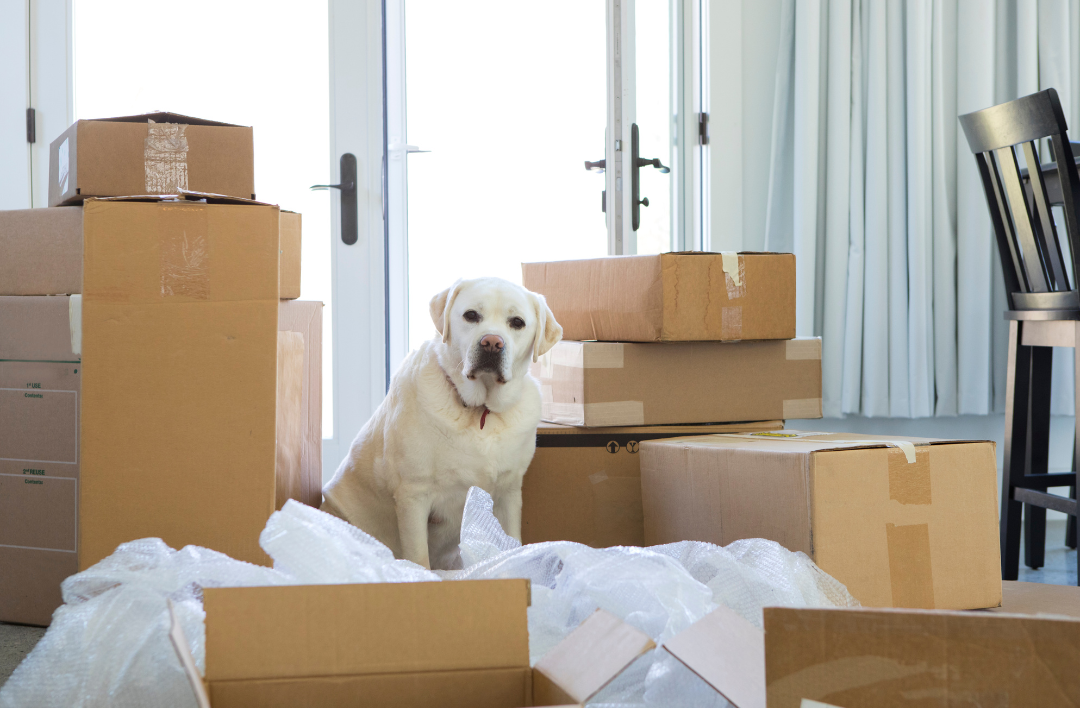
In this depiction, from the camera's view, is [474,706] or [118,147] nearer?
[474,706]

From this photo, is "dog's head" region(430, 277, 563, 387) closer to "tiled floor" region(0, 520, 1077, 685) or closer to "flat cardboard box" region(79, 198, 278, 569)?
"flat cardboard box" region(79, 198, 278, 569)

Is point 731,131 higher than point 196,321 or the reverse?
Result: higher

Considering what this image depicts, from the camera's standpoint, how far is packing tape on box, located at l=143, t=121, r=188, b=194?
150 cm

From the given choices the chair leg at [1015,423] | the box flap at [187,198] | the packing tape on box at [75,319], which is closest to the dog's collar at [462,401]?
the box flap at [187,198]

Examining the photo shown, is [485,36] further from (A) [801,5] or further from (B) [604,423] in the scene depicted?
(B) [604,423]

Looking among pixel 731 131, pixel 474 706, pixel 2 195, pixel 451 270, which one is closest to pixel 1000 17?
pixel 731 131

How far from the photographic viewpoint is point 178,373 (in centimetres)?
122

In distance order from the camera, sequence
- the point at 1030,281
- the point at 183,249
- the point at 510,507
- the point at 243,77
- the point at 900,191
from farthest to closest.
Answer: the point at 900,191 < the point at 243,77 < the point at 1030,281 < the point at 510,507 < the point at 183,249

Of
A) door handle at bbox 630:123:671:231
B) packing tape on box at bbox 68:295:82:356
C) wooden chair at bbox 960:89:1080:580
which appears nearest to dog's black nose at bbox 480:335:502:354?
packing tape on box at bbox 68:295:82:356

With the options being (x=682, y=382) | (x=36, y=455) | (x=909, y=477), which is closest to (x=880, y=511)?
(x=909, y=477)

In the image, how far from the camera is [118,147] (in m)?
1.49

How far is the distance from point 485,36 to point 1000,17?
5.61ft

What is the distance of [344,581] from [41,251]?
3.52 feet

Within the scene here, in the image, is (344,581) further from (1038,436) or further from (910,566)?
(1038,436)
